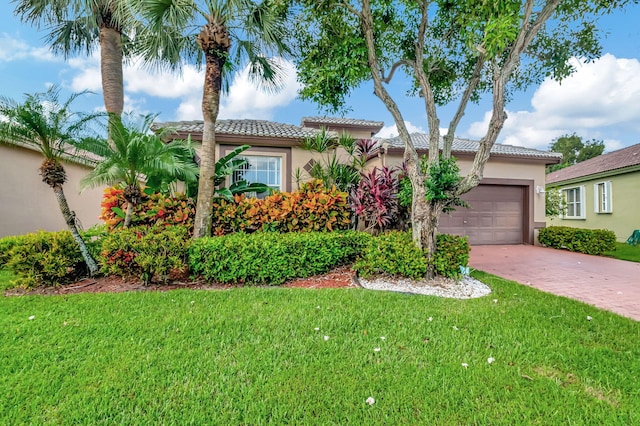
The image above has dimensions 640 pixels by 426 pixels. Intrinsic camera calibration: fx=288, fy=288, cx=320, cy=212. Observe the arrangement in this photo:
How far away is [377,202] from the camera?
23.8 feet

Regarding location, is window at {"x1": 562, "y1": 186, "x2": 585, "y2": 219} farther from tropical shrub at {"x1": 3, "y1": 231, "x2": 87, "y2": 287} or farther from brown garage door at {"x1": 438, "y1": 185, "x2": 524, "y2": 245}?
tropical shrub at {"x1": 3, "y1": 231, "x2": 87, "y2": 287}

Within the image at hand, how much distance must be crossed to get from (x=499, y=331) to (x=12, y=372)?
17.2ft

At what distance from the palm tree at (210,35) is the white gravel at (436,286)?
3.99 metres

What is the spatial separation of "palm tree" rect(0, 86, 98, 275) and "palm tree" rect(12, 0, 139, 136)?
4.73 m

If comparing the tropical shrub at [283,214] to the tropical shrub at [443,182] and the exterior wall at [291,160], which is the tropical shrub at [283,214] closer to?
the tropical shrub at [443,182]

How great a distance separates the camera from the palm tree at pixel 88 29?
943 cm

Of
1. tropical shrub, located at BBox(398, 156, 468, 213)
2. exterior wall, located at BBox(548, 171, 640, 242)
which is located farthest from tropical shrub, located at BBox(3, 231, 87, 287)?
exterior wall, located at BBox(548, 171, 640, 242)

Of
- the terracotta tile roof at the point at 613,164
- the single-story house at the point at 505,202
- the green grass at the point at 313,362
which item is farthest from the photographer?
the terracotta tile roof at the point at 613,164

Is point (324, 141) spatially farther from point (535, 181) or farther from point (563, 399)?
point (535, 181)

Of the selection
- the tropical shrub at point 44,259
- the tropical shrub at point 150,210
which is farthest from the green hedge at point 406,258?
the tropical shrub at point 44,259

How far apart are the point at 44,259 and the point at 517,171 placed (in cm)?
1512

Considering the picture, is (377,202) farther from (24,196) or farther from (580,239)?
(24,196)

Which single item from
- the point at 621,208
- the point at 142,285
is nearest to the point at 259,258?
the point at 142,285

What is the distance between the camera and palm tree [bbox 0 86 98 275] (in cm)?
495
